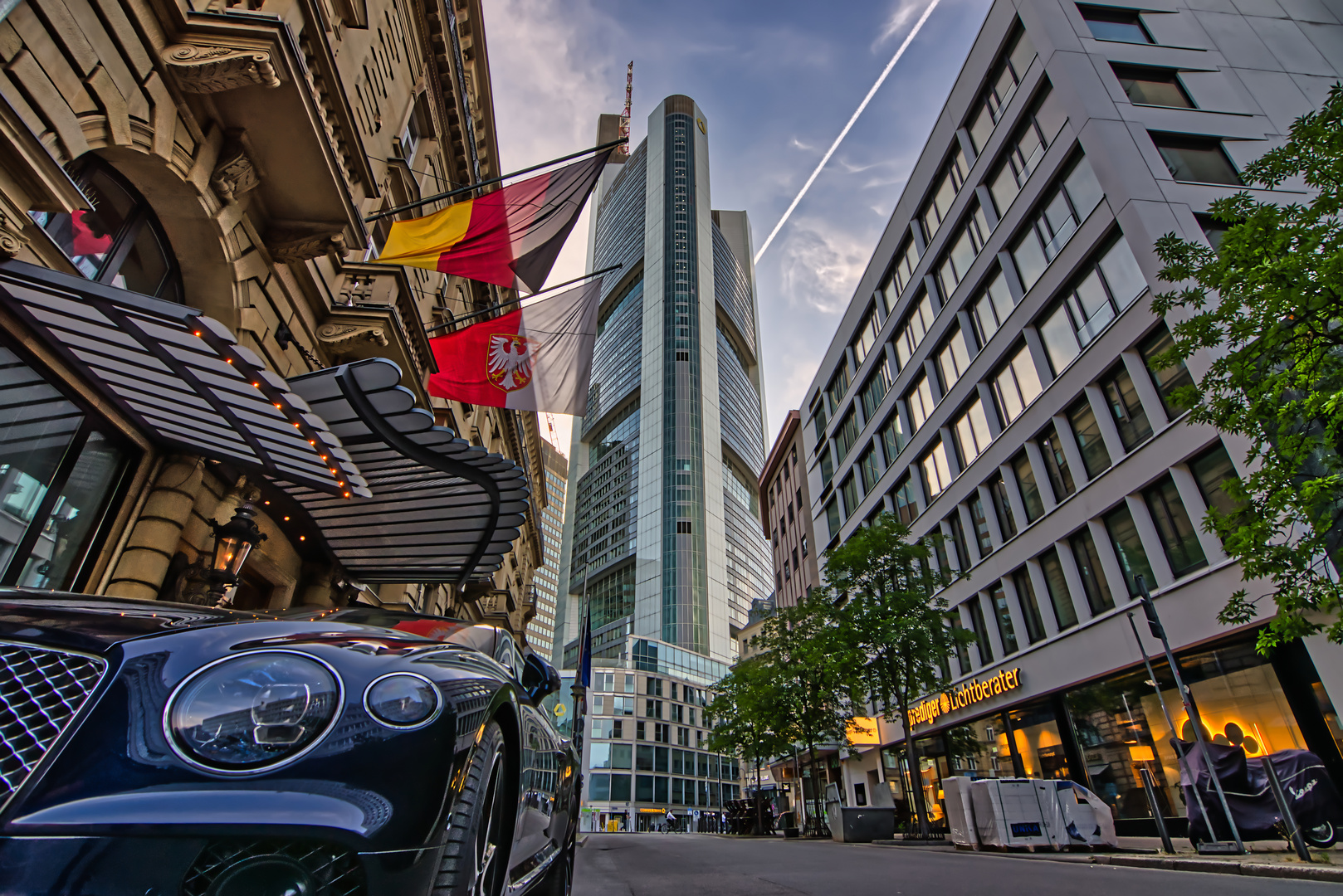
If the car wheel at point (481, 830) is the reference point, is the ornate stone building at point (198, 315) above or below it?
above

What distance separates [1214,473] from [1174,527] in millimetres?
1652

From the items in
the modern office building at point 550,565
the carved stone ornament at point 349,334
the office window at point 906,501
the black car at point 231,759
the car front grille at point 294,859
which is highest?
the modern office building at point 550,565

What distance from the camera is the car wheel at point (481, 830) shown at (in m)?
1.68

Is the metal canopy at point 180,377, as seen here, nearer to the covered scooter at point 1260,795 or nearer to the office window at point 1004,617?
the covered scooter at point 1260,795

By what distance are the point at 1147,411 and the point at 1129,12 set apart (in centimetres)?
1560

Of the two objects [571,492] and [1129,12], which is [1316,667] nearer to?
[1129,12]

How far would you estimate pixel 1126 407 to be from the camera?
16.9 metres

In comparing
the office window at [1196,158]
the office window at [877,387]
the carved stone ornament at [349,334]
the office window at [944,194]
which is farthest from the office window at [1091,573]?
the carved stone ornament at [349,334]

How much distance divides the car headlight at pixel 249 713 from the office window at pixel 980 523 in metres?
24.1

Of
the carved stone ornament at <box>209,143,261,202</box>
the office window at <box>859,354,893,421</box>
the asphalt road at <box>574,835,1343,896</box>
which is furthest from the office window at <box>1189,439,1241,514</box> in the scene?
the carved stone ornament at <box>209,143,261,202</box>

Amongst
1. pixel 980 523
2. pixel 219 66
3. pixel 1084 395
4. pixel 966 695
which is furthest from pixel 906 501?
pixel 219 66

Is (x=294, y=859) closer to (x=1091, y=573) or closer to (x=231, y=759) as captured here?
(x=231, y=759)

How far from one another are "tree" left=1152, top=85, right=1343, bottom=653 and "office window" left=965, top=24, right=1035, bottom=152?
46.6 ft

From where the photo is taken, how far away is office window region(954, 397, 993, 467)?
23250 millimetres
